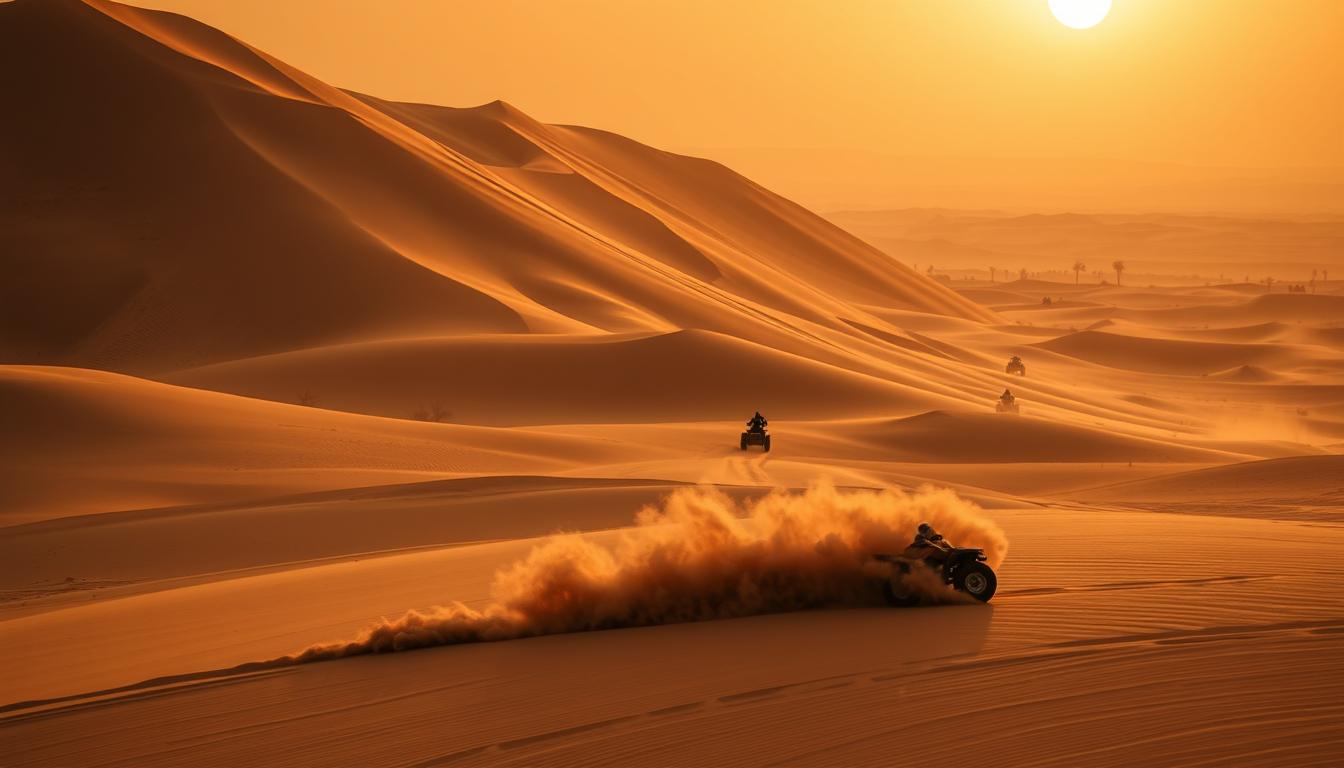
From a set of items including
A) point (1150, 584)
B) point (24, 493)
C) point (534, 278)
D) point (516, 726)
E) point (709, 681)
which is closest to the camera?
point (516, 726)

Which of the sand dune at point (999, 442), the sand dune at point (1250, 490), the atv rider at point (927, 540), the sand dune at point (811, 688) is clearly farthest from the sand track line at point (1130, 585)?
the sand dune at point (999, 442)

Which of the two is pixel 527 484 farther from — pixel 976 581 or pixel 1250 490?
pixel 1250 490

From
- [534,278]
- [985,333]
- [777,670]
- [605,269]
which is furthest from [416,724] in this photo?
[985,333]

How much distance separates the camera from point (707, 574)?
33.9ft

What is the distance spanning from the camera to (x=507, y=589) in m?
10.4

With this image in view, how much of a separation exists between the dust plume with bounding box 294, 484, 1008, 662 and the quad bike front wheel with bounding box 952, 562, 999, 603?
14 cm

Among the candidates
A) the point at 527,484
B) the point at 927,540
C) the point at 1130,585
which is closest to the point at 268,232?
the point at 527,484

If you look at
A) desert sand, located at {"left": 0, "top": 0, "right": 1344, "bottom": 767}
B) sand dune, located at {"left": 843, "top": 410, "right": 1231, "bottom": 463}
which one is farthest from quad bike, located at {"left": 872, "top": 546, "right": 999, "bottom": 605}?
sand dune, located at {"left": 843, "top": 410, "right": 1231, "bottom": 463}

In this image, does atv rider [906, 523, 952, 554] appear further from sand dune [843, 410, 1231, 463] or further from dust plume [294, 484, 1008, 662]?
sand dune [843, 410, 1231, 463]

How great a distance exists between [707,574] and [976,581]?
209cm

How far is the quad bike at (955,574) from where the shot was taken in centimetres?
985

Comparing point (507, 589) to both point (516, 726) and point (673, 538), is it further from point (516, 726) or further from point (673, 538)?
point (516, 726)

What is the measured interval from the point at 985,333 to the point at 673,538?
73.3 m

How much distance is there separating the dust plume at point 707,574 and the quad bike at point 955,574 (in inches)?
4.0
